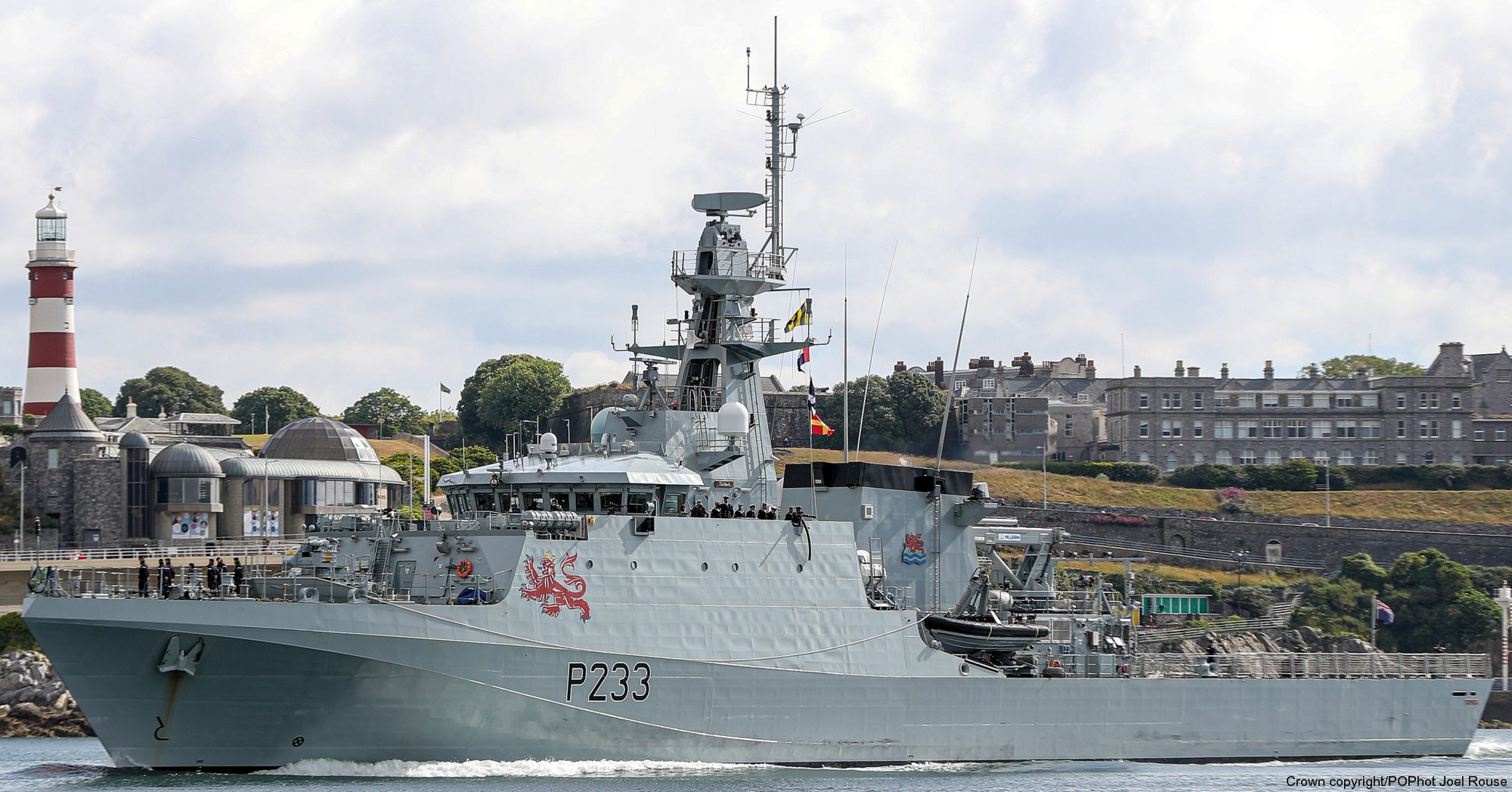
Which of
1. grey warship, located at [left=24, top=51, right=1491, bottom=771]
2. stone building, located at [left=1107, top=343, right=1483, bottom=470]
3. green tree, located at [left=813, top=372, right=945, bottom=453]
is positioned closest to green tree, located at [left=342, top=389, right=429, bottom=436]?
green tree, located at [left=813, top=372, right=945, bottom=453]

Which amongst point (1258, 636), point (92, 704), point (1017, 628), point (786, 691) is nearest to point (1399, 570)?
point (1258, 636)

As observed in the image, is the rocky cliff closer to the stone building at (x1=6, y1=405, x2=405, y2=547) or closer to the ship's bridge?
the stone building at (x1=6, y1=405, x2=405, y2=547)

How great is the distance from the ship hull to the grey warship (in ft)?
0.12

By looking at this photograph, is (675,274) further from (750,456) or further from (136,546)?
(136,546)

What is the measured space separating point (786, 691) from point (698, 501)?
3.25m

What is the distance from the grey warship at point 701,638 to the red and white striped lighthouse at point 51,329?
44.4m

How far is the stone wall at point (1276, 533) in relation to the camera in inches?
2594

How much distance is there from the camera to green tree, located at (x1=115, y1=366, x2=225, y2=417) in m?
101

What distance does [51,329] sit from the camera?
A: 63.8 m

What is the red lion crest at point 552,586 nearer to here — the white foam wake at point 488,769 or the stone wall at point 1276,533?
the white foam wake at point 488,769

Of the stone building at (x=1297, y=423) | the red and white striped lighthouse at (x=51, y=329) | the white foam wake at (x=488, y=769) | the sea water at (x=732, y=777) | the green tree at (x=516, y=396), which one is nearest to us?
the sea water at (x=732, y=777)

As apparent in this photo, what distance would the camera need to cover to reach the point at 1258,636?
49094 millimetres

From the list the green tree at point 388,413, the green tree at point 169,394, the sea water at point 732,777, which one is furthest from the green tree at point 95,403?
the sea water at point 732,777

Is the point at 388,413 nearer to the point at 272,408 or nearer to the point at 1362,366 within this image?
the point at 272,408
